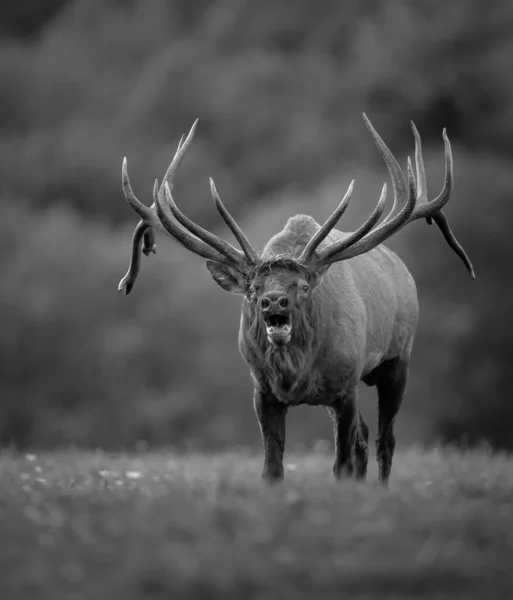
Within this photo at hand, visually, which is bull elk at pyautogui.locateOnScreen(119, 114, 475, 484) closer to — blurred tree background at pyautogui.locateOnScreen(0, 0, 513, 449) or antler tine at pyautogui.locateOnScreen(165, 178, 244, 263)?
antler tine at pyautogui.locateOnScreen(165, 178, 244, 263)

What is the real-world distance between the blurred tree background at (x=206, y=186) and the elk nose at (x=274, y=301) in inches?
663

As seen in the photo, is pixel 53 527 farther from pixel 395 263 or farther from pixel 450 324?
pixel 450 324

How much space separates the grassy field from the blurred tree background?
17.7m

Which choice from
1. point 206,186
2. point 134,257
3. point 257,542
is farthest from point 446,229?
point 206,186

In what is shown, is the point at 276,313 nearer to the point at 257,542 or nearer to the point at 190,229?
the point at 190,229

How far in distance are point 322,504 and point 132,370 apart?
23.9 m

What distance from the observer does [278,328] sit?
7074mm

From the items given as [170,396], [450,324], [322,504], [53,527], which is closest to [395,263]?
[322,504]

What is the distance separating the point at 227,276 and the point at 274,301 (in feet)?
2.57

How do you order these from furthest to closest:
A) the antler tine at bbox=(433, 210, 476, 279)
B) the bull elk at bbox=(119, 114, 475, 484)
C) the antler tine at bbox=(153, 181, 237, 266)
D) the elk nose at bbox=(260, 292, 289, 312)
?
the antler tine at bbox=(433, 210, 476, 279) → the antler tine at bbox=(153, 181, 237, 266) → the bull elk at bbox=(119, 114, 475, 484) → the elk nose at bbox=(260, 292, 289, 312)

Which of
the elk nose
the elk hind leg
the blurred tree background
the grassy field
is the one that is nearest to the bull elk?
the elk nose

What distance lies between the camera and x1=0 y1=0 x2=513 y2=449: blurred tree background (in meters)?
26.7

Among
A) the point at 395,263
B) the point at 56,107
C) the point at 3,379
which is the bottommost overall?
the point at 3,379

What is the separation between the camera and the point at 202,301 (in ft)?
101
